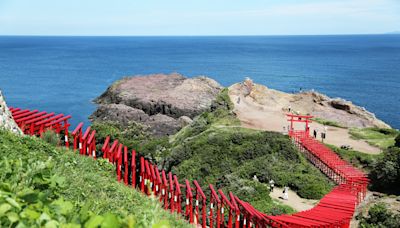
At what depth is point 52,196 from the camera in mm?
6148

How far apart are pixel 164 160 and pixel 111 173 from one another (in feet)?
37.8

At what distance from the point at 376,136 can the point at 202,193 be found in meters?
21.9

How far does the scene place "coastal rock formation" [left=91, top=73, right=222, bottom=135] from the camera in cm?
5081

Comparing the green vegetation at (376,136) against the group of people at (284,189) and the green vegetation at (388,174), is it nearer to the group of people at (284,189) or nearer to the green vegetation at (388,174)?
the green vegetation at (388,174)

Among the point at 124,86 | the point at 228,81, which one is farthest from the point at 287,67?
the point at 124,86

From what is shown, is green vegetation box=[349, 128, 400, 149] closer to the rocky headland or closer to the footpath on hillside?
the footpath on hillside

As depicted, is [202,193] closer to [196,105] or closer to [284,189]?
[284,189]

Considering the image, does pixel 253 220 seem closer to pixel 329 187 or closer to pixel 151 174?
pixel 151 174

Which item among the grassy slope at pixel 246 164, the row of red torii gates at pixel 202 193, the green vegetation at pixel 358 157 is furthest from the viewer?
the green vegetation at pixel 358 157

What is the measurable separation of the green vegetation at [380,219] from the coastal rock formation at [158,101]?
1242 inches

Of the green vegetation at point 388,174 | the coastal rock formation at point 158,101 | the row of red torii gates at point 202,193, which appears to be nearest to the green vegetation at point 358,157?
the row of red torii gates at point 202,193

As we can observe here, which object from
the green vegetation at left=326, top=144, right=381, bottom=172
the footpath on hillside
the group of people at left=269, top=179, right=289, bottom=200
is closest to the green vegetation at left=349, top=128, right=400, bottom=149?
the footpath on hillside

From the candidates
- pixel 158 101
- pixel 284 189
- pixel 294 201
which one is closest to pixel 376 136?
pixel 284 189

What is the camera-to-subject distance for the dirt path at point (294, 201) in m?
20.9
